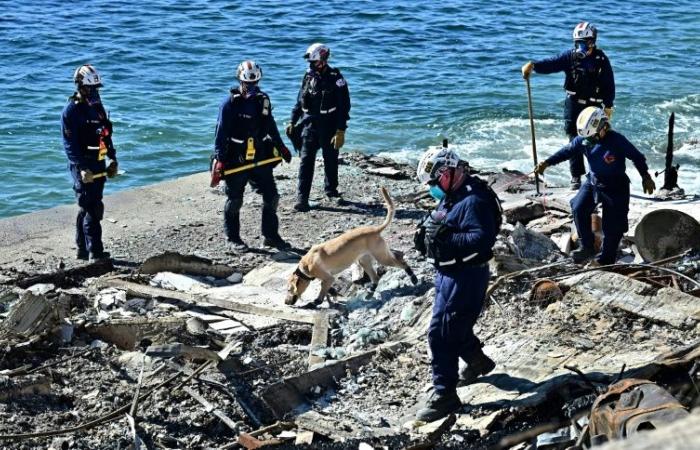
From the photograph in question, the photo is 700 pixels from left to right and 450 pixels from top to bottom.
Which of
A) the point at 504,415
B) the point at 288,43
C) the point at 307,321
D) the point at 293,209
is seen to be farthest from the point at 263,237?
the point at 288,43

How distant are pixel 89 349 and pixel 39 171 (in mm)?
10792

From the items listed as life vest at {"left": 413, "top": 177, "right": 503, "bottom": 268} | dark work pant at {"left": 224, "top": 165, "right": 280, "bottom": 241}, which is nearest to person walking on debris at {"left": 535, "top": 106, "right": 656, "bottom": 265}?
life vest at {"left": 413, "top": 177, "right": 503, "bottom": 268}

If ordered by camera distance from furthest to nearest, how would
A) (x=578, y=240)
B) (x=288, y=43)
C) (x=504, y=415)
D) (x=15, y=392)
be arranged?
(x=288, y=43) < (x=578, y=240) < (x=15, y=392) < (x=504, y=415)

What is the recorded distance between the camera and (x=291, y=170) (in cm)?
1767

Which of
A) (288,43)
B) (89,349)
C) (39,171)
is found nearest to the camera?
(89,349)

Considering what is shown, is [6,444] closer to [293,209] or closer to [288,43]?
[293,209]

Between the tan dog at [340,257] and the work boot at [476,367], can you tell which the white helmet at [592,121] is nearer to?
the tan dog at [340,257]

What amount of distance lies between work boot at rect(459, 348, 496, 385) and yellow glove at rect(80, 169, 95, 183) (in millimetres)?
5944

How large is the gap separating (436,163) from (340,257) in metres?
3.08

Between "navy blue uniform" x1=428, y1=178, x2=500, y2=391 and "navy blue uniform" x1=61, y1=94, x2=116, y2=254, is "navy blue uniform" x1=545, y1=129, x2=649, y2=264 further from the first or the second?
"navy blue uniform" x1=61, y1=94, x2=116, y2=254

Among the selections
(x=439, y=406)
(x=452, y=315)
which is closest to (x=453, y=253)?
(x=452, y=315)

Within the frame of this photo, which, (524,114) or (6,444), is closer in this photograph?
(6,444)

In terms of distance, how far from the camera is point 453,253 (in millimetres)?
7539

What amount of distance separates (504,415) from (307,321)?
3116 mm
